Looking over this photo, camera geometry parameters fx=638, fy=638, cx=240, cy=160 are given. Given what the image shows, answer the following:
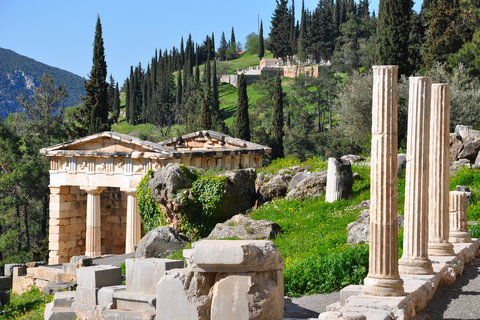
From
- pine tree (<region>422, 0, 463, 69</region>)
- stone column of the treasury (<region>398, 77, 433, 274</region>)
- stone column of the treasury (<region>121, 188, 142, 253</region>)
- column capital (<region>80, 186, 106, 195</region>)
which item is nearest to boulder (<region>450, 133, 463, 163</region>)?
→ stone column of the treasury (<region>121, 188, 142, 253</region>)

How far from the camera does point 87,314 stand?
1101 cm

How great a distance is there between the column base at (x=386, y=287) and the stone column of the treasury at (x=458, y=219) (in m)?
5.51

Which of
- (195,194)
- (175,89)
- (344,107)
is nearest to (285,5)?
(175,89)

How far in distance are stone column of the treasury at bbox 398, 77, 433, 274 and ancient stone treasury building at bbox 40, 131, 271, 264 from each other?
16589 mm

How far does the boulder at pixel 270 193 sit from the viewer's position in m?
22.1

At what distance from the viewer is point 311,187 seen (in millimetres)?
20734

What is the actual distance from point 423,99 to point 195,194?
1192 centimetres

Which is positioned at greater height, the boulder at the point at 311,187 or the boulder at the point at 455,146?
the boulder at the point at 455,146

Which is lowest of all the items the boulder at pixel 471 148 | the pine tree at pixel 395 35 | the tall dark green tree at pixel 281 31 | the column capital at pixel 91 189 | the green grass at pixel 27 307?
the green grass at pixel 27 307

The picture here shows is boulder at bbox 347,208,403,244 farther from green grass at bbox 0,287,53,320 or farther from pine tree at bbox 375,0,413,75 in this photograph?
pine tree at bbox 375,0,413,75

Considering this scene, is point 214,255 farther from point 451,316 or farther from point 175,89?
point 175,89

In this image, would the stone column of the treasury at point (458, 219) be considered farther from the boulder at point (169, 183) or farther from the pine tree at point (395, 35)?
the pine tree at point (395, 35)

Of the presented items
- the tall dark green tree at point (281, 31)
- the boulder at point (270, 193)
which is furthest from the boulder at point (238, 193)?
the tall dark green tree at point (281, 31)

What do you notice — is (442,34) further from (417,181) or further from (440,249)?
(417,181)
